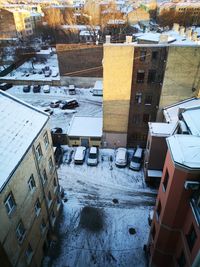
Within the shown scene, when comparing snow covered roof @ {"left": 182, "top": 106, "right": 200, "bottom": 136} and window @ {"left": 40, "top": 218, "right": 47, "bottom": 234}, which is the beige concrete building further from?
window @ {"left": 40, "top": 218, "right": 47, "bottom": 234}

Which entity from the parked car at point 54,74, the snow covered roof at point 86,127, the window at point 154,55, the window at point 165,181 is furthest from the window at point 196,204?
the parked car at point 54,74

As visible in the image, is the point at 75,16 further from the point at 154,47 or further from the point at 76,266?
A: the point at 76,266

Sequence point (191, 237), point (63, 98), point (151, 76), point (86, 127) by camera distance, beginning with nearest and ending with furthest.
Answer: point (191, 237) → point (151, 76) → point (86, 127) → point (63, 98)

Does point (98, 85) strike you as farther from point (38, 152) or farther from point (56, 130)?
point (38, 152)

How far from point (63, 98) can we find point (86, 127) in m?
17.2

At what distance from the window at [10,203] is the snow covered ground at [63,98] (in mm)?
26612

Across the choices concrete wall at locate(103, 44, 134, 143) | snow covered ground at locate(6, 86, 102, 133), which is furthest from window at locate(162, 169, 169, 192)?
snow covered ground at locate(6, 86, 102, 133)

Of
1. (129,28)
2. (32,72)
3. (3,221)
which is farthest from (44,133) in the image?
(129,28)

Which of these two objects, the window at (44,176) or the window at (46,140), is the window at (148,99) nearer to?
the window at (46,140)


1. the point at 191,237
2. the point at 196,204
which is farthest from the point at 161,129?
the point at 191,237

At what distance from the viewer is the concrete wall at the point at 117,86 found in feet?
91.6

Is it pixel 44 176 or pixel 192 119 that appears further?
pixel 44 176

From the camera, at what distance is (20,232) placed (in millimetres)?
16328

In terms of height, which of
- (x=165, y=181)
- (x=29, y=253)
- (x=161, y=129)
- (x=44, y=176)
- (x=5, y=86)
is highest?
(x=165, y=181)
